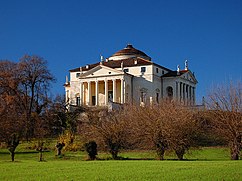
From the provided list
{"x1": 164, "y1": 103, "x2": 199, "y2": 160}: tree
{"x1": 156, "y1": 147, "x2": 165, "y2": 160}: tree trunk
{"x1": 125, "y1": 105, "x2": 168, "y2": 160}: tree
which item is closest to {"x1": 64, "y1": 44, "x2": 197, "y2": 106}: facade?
{"x1": 125, "y1": 105, "x2": 168, "y2": 160}: tree

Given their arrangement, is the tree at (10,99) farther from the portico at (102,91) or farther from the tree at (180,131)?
the tree at (180,131)

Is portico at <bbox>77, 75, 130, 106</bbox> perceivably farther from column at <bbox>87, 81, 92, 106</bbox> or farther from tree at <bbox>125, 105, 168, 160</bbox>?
tree at <bbox>125, 105, 168, 160</bbox>

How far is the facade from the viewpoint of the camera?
241ft

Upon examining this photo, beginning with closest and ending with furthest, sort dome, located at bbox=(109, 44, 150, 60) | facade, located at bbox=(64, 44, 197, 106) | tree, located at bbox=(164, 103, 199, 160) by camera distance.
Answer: tree, located at bbox=(164, 103, 199, 160) < facade, located at bbox=(64, 44, 197, 106) < dome, located at bbox=(109, 44, 150, 60)

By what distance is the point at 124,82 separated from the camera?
7269 centimetres

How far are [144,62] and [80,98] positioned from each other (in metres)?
14.1

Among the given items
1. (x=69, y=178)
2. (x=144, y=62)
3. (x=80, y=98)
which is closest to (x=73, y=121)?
(x=80, y=98)

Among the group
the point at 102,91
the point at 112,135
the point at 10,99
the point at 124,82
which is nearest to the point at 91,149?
the point at 112,135

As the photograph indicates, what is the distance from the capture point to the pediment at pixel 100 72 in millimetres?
73312

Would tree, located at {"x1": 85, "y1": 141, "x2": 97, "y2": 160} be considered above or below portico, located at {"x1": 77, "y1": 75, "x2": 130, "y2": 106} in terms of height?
below

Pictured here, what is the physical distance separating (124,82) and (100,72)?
528 cm

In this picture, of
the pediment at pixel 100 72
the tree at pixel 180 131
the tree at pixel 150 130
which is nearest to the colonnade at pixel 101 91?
the pediment at pixel 100 72

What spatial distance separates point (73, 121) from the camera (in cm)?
5784

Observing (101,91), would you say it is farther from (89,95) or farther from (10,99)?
(10,99)
